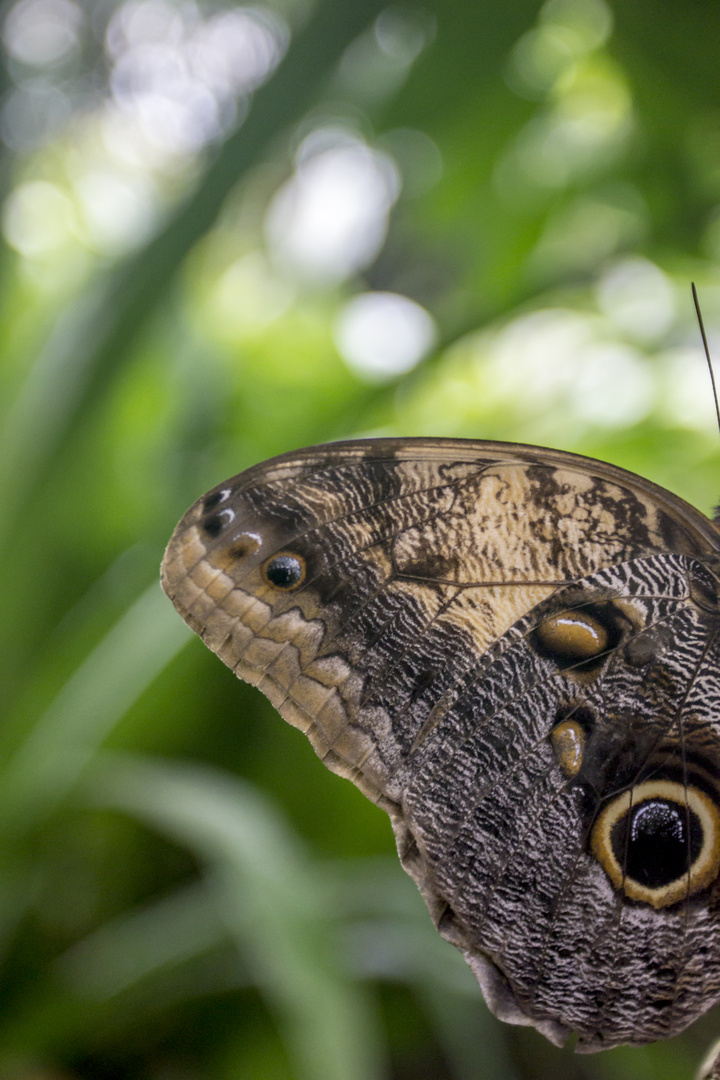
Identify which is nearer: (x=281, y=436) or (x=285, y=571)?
(x=285, y=571)

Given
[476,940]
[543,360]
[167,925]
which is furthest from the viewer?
[543,360]

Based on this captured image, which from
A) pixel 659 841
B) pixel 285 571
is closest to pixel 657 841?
pixel 659 841

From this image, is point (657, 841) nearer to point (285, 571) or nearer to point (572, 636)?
point (572, 636)

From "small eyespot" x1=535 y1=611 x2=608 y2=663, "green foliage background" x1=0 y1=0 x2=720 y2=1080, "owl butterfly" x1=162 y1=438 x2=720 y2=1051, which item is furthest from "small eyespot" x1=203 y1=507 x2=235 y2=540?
"green foliage background" x1=0 y1=0 x2=720 y2=1080

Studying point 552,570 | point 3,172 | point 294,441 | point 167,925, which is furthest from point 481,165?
point 167,925

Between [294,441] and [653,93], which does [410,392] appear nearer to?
[294,441]

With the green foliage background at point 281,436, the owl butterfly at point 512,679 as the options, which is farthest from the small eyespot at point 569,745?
the green foliage background at point 281,436
